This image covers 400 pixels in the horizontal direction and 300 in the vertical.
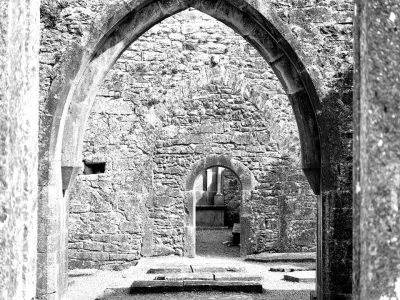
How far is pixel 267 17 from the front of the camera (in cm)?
552

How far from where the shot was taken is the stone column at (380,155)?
1998mm

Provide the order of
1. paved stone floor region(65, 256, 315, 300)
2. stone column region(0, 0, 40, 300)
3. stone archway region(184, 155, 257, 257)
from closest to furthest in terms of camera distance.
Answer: stone column region(0, 0, 40, 300) < paved stone floor region(65, 256, 315, 300) < stone archway region(184, 155, 257, 257)

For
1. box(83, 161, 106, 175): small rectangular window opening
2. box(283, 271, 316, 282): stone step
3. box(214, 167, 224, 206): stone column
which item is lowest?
box(283, 271, 316, 282): stone step

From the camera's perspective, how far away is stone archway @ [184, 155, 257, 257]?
12.5 metres

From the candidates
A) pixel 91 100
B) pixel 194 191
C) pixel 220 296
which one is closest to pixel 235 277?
pixel 220 296

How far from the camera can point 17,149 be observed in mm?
2346

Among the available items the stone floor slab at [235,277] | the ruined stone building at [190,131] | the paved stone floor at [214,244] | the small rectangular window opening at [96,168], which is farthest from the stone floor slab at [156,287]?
the paved stone floor at [214,244]

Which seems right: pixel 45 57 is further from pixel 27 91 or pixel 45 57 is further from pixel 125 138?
pixel 125 138

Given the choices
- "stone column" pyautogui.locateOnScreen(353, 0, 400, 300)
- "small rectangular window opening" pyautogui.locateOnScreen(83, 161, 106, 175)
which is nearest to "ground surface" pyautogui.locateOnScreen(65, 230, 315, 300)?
"small rectangular window opening" pyautogui.locateOnScreen(83, 161, 106, 175)

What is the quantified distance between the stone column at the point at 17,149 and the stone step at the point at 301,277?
7351mm

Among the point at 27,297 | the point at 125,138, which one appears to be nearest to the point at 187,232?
→ the point at 125,138

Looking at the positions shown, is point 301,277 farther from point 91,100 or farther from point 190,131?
point 91,100

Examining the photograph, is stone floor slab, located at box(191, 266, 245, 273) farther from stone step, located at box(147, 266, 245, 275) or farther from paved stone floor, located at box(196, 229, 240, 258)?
paved stone floor, located at box(196, 229, 240, 258)

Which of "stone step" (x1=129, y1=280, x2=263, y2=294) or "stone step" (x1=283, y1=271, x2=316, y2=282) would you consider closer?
"stone step" (x1=129, y1=280, x2=263, y2=294)
